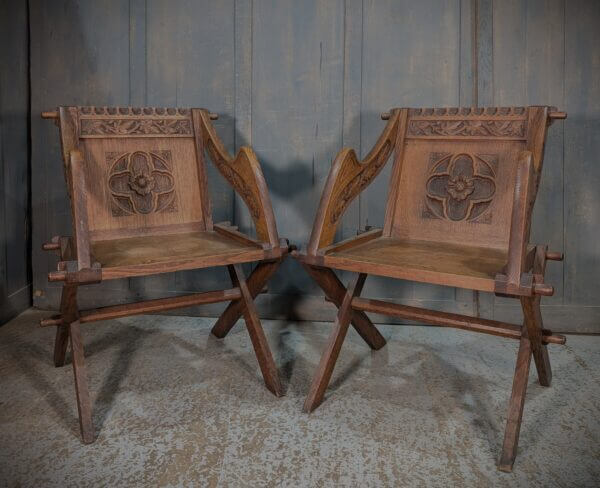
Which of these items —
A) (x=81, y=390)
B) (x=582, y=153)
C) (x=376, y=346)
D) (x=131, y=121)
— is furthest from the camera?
(x=582, y=153)

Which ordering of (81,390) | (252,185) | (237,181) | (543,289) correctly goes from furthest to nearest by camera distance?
(237,181)
(252,185)
(81,390)
(543,289)

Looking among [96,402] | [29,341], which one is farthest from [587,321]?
[29,341]

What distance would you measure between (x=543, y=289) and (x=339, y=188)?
67cm

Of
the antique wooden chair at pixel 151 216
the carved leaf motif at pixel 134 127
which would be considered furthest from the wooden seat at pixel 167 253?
the carved leaf motif at pixel 134 127

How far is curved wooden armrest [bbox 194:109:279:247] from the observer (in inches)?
72.0

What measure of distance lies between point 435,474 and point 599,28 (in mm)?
2041

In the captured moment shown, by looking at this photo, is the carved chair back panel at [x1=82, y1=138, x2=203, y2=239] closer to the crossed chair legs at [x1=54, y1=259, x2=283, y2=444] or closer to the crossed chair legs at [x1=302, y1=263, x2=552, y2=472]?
the crossed chair legs at [x1=54, y1=259, x2=283, y2=444]

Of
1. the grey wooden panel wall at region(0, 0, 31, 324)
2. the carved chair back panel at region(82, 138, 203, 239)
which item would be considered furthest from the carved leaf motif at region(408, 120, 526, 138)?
the grey wooden panel wall at region(0, 0, 31, 324)

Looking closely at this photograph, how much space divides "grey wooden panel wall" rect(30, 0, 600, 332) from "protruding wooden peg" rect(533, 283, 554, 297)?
1.20 meters

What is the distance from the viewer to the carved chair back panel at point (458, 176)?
1.96 metres

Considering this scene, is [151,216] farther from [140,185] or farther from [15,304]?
[15,304]

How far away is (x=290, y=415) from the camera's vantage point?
70.1 inches

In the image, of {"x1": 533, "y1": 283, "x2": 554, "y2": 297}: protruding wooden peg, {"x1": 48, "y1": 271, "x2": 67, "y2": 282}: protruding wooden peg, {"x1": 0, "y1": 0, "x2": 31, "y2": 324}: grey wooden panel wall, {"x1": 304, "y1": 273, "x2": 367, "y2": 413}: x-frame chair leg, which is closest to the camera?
{"x1": 533, "y1": 283, "x2": 554, "y2": 297}: protruding wooden peg

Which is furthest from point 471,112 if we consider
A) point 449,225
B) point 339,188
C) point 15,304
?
point 15,304
